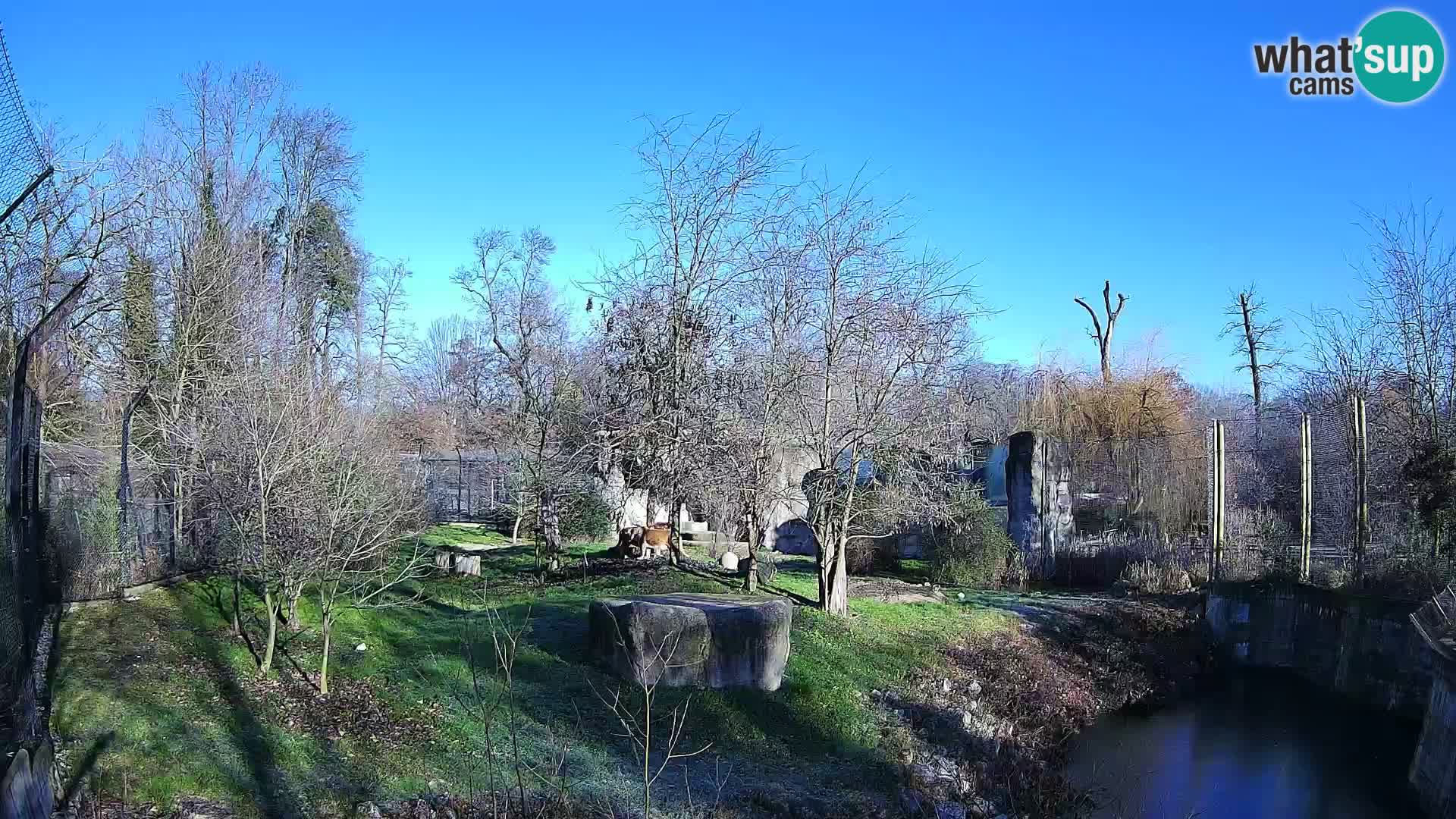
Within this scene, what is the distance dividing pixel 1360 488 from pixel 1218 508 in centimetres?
291

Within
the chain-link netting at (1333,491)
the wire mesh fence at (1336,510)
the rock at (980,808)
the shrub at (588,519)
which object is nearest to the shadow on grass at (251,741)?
the rock at (980,808)

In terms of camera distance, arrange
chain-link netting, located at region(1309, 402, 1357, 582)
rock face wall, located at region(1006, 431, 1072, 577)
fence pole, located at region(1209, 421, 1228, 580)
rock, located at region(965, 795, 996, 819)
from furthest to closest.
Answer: rock face wall, located at region(1006, 431, 1072, 577), fence pole, located at region(1209, 421, 1228, 580), chain-link netting, located at region(1309, 402, 1357, 582), rock, located at region(965, 795, 996, 819)

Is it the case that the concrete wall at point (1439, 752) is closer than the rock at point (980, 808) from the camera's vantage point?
No

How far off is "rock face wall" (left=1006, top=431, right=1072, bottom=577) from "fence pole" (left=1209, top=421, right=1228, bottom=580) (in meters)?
3.07

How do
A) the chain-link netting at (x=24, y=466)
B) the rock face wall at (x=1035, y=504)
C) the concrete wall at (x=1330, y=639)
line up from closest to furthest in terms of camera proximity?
the chain-link netting at (x=24, y=466)
the concrete wall at (x=1330, y=639)
the rock face wall at (x=1035, y=504)

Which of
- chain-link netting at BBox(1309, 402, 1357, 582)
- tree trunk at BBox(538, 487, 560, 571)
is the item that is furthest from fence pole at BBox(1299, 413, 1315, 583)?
tree trunk at BBox(538, 487, 560, 571)

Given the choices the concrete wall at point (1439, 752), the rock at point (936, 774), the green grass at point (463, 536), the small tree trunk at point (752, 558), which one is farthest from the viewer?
the green grass at point (463, 536)

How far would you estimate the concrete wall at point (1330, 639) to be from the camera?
12.0m

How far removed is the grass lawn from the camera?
6.77m

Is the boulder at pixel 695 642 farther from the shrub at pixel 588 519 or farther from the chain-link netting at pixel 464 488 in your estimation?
the chain-link netting at pixel 464 488

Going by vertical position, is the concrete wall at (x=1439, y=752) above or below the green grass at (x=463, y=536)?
below

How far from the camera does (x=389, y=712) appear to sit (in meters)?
8.19

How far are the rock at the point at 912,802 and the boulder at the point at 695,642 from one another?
6.18 ft

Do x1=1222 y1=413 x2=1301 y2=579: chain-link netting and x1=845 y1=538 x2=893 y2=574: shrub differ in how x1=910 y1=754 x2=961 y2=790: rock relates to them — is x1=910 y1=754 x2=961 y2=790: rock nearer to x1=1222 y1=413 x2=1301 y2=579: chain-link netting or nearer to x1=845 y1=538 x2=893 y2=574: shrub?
x1=1222 y1=413 x2=1301 y2=579: chain-link netting
